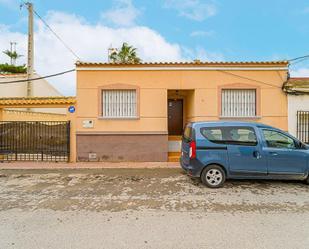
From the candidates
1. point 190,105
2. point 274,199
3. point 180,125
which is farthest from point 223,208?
point 180,125

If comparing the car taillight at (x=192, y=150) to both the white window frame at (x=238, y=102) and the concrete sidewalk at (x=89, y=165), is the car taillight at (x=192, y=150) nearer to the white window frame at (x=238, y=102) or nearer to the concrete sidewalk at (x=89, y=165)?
the concrete sidewalk at (x=89, y=165)

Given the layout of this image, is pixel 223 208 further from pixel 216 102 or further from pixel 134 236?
pixel 216 102

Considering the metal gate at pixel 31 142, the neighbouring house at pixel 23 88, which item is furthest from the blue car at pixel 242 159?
the neighbouring house at pixel 23 88

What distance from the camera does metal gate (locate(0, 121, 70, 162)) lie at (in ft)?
34.7

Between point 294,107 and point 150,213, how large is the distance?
868cm

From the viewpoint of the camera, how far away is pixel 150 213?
4.67 metres

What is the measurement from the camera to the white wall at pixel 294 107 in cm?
1016

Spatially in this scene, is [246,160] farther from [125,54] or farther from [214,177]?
[125,54]

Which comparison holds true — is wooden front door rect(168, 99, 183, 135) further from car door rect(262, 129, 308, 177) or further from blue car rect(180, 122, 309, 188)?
car door rect(262, 129, 308, 177)

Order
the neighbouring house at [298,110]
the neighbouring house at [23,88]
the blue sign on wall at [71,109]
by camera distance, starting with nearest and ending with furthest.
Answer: the neighbouring house at [298,110] → the blue sign on wall at [71,109] → the neighbouring house at [23,88]

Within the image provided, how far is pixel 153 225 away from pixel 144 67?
7636 mm

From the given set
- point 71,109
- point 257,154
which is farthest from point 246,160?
point 71,109

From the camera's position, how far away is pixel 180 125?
42.1 ft

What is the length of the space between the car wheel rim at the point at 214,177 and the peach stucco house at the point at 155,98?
3.99 metres
